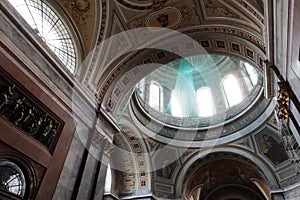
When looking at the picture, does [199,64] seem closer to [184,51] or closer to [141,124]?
[141,124]

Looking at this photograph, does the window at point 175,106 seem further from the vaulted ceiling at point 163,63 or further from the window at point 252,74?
the window at point 252,74

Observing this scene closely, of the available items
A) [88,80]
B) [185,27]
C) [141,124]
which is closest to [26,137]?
[88,80]

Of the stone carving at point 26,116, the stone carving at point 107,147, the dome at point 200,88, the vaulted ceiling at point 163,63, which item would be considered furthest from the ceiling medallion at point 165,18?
the dome at point 200,88

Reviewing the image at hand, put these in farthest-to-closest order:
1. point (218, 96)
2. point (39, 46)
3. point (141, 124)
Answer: point (218, 96) < point (141, 124) < point (39, 46)

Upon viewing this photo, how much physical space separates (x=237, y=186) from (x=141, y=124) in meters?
10.2

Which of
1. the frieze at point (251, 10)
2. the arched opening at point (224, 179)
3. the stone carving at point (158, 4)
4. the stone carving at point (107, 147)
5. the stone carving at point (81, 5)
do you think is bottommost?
the stone carving at point (107, 147)

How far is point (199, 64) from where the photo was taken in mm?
17594

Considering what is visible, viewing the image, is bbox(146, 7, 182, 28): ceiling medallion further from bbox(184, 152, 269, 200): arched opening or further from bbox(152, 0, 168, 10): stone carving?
bbox(184, 152, 269, 200): arched opening

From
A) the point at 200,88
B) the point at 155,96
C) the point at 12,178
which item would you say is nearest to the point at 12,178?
the point at 12,178

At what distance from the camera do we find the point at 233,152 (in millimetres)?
13344

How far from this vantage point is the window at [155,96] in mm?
15703

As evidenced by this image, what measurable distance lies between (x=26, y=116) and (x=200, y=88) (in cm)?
1507

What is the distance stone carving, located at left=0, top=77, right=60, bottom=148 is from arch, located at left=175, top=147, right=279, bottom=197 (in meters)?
9.62

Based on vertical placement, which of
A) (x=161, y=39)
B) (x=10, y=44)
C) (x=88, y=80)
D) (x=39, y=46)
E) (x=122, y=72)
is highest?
(x=161, y=39)
